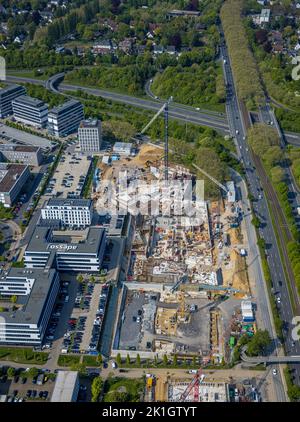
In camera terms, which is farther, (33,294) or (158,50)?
(158,50)

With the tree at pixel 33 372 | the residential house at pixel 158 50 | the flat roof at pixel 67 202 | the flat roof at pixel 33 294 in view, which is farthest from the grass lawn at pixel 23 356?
the residential house at pixel 158 50

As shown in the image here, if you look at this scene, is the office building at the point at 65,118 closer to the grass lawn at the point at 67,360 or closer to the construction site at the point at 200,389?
the grass lawn at the point at 67,360

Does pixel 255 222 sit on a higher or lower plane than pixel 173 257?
higher

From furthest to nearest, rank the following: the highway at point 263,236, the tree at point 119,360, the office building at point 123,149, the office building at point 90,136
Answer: the office building at point 123,149
the office building at point 90,136
the highway at point 263,236
the tree at point 119,360

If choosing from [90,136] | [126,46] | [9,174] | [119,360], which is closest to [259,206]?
[90,136]

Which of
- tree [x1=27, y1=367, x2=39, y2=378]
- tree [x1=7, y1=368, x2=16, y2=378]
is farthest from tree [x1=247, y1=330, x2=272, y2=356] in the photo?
tree [x1=7, y1=368, x2=16, y2=378]

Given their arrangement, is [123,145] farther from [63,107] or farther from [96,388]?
[96,388]

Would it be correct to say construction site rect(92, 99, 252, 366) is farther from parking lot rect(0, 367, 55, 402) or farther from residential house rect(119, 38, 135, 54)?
residential house rect(119, 38, 135, 54)
